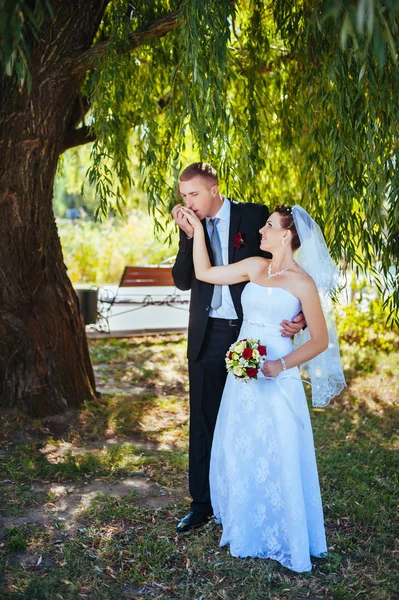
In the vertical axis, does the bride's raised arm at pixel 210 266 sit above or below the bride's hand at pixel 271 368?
above

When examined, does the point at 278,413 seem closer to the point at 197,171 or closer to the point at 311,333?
the point at 311,333

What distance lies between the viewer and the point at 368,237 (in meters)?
4.61

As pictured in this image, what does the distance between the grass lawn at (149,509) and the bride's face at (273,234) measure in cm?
167

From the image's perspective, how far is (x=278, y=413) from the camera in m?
3.68

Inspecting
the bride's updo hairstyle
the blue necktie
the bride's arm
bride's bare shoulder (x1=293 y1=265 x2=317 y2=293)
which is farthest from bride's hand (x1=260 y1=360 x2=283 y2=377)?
the blue necktie

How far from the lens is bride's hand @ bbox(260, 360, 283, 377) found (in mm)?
3627

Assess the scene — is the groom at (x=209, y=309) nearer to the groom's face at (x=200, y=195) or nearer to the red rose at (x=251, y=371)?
the groom's face at (x=200, y=195)

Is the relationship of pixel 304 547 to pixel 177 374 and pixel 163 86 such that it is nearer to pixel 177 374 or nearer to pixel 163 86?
pixel 163 86

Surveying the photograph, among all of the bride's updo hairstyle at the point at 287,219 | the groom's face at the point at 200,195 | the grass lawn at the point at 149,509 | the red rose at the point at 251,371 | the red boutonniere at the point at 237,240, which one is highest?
the groom's face at the point at 200,195

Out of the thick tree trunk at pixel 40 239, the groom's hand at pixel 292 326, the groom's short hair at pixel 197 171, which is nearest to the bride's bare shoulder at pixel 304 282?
the groom's hand at pixel 292 326

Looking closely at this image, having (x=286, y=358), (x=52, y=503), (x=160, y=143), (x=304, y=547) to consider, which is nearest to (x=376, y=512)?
(x=304, y=547)

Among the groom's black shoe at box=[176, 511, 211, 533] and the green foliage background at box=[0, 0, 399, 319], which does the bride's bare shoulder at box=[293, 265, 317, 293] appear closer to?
the green foliage background at box=[0, 0, 399, 319]

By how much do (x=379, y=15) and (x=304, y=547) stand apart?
254 centimetres

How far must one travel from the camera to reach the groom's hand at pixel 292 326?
3711mm
